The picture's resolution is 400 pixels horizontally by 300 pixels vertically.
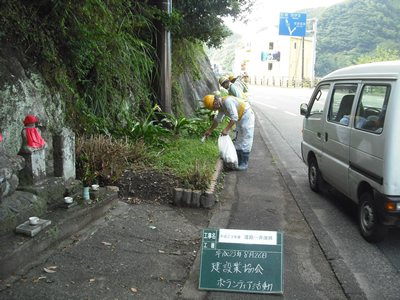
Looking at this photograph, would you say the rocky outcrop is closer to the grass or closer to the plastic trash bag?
the grass

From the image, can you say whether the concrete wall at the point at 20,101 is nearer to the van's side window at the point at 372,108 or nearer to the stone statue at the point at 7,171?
the stone statue at the point at 7,171

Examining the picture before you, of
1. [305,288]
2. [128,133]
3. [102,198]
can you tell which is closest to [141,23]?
[128,133]

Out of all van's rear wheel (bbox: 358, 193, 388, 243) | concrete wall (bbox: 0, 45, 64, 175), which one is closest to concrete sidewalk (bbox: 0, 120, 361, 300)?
van's rear wheel (bbox: 358, 193, 388, 243)

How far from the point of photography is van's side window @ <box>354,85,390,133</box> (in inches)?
157

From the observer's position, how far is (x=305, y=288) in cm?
331

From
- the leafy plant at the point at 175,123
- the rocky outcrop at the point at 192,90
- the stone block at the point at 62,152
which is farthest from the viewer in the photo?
the rocky outcrop at the point at 192,90

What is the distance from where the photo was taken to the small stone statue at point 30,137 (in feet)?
13.0

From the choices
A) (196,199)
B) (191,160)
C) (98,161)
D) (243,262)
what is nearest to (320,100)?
(191,160)

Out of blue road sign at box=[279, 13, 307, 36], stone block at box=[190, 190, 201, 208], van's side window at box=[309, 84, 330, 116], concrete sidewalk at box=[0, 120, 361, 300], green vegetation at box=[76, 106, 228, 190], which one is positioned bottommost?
concrete sidewalk at box=[0, 120, 361, 300]

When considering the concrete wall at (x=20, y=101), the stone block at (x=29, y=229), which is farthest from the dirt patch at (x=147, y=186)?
the stone block at (x=29, y=229)

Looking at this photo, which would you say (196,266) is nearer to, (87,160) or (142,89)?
(87,160)

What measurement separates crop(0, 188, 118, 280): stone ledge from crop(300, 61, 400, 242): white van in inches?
119

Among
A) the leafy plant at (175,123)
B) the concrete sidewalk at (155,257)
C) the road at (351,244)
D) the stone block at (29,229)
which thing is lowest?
the road at (351,244)

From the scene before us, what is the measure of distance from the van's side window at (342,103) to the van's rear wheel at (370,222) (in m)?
1.06
